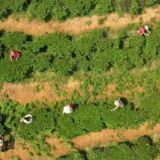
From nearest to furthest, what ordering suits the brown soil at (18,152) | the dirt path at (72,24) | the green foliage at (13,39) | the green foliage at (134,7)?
the brown soil at (18,152) → the green foliage at (13,39) → the green foliage at (134,7) → the dirt path at (72,24)

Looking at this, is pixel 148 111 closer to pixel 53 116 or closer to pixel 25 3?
pixel 53 116

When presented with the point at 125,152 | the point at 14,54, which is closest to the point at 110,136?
the point at 125,152

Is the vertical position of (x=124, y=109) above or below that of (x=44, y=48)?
below

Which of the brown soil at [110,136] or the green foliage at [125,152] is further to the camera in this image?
the brown soil at [110,136]

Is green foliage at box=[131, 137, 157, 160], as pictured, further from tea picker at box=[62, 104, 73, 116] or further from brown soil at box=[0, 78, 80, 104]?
brown soil at box=[0, 78, 80, 104]

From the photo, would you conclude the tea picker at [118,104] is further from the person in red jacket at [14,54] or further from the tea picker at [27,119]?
the person in red jacket at [14,54]

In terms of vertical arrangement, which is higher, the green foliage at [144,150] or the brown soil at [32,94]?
the brown soil at [32,94]

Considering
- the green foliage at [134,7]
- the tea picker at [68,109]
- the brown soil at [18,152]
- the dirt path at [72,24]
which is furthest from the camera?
the dirt path at [72,24]

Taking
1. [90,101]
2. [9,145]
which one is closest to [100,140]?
[90,101]

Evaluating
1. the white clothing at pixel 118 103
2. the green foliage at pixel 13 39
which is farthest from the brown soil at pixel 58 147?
the green foliage at pixel 13 39
